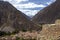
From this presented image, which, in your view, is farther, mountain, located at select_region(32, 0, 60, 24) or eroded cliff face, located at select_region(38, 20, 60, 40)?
mountain, located at select_region(32, 0, 60, 24)

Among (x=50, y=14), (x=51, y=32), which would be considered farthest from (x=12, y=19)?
(x=51, y=32)

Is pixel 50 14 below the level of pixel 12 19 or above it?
above

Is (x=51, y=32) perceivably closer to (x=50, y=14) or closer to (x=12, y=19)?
(x=12, y=19)

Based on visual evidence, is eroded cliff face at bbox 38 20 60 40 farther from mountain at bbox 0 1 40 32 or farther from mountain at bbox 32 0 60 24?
mountain at bbox 32 0 60 24

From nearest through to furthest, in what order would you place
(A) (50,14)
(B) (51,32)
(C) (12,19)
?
1. (B) (51,32)
2. (C) (12,19)
3. (A) (50,14)

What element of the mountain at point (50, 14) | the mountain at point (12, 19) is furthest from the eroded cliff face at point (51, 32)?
the mountain at point (50, 14)

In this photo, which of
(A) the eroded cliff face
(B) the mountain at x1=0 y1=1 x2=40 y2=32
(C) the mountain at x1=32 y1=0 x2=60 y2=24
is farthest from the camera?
(C) the mountain at x1=32 y1=0 x2=60 y2=24

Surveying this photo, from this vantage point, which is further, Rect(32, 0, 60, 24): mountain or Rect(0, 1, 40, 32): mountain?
Rect(32, 0, 60, 24): mountain

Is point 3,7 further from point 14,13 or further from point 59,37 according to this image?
point 59,37

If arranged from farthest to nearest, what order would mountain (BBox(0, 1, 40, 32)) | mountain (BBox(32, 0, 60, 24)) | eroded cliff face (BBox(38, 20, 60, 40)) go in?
Result: 1. mountain (BBox(32, 0, 60, 24))
2. mountain (BBox(0, 1, 40, 32))
3. eroded cliff face (BBox(38, 20, 60, 40))

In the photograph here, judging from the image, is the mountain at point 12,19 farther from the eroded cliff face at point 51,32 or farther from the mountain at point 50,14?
the eroded cliff face at point 51,32

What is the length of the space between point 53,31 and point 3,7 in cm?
13300

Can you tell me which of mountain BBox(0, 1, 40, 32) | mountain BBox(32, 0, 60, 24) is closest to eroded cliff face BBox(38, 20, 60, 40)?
mountain BBox(0, 1, 40, 32)

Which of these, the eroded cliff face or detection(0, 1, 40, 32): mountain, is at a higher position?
the eroded cliff face
